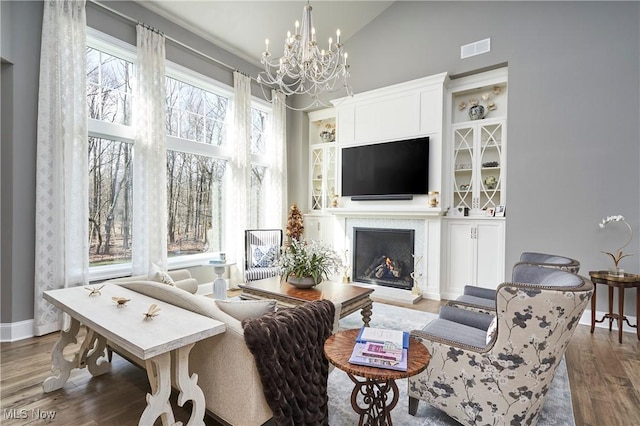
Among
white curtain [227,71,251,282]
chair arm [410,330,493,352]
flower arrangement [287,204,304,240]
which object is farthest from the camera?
flower arrangement [287,204,304,240]

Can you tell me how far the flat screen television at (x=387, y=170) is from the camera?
4809mm

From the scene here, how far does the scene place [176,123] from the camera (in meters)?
4.57

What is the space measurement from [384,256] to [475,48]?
335cm

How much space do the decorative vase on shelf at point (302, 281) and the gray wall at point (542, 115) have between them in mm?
2624

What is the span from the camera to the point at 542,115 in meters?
3.98

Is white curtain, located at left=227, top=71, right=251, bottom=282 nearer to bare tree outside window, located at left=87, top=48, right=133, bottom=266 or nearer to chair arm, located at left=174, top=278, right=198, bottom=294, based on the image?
bare tree outside window, located at left=87, top=48, right=133, bottom=266

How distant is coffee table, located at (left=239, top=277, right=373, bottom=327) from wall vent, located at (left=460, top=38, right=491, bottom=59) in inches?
146

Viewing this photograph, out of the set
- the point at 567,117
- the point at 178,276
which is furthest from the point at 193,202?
the point at 567,117

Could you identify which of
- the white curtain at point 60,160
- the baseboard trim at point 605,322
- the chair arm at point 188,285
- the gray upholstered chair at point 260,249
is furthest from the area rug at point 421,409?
the white curtain at point 60,160

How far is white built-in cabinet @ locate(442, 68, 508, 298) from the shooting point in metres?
4.43

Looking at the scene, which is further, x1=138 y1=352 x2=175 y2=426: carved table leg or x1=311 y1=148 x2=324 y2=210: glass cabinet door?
x1=311 y1=148 x2=324 y2=210: glass cabinet door

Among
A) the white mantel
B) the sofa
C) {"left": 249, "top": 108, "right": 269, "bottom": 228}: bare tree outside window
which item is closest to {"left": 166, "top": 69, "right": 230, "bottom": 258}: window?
{"left": 249, "top": 108, "right": 269, "bottom": 228}: bare tree outside window

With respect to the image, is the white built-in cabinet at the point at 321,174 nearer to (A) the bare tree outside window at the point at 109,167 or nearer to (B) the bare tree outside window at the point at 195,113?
(B) the bare tree outside window at the point at 195,113

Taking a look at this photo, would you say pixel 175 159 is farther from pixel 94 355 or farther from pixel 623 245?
pixel 623 245
